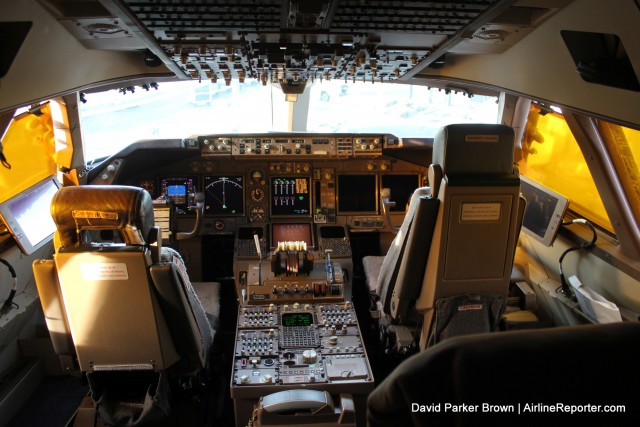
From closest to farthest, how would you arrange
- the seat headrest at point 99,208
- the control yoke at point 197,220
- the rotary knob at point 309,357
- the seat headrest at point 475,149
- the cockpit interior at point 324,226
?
the cockpit interior at point 324,226
the seat headrest at point 99,208
the seat headrest at point 475,149
the rotary knob at point 309,357
the control yoke at point 197,220

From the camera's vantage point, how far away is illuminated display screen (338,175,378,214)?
389 centimetres

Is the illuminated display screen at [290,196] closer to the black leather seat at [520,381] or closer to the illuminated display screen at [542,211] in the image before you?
the illuminated display screen at [542,211]

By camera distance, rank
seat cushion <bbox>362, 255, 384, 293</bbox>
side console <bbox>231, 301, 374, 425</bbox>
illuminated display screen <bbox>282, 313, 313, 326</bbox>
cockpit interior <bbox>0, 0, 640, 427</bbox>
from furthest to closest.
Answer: seat cushion <bbox>362, 255, 384, 293</bbox>, illuminated display screen <bbox>282, 313, 313, 326</bbox>, side console <bbox>231, 301, 374, 425</bbox>, cockpit interior <bbox>0, 0, 640, 427</bbox>

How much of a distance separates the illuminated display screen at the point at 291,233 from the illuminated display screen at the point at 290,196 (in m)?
0.10

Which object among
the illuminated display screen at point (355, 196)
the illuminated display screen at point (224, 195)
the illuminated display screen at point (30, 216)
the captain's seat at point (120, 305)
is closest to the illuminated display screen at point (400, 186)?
the illuminated display screen at point (355, 196)

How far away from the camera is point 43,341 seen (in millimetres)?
2953

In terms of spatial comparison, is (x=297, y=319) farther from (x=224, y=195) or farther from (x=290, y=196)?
(x=224, y=195)

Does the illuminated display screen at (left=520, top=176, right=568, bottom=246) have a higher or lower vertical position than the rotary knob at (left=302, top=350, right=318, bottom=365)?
higher

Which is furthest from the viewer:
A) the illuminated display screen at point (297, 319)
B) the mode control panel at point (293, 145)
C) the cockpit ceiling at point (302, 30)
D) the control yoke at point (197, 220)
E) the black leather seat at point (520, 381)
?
the mode control panel at point (293, 145)

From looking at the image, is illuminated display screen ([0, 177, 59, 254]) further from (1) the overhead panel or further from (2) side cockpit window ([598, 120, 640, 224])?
(2) side cockpit window ([598, 120, 640, 224])

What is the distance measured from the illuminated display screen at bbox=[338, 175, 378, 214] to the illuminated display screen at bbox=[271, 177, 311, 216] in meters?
0.28

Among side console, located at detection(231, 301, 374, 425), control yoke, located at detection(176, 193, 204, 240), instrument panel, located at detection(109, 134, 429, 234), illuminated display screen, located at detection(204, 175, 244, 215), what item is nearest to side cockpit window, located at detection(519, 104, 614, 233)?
instrument panel, located at detection(109, 134, 429, 234)

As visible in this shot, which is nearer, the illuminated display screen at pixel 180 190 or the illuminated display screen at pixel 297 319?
the illuminated display screen at pixel 297 319

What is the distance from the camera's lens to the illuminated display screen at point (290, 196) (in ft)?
12.7
